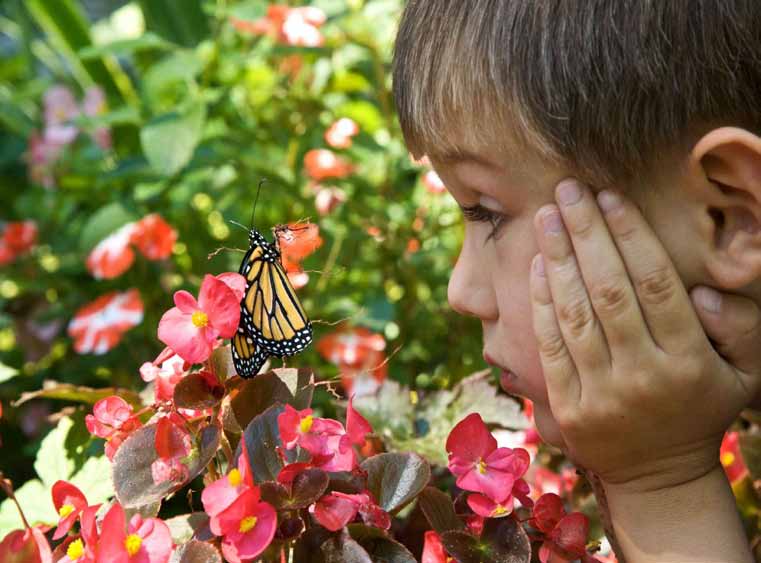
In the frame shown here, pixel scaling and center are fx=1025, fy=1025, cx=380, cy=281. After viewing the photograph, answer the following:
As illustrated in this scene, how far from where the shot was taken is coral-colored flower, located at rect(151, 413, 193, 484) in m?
0.80

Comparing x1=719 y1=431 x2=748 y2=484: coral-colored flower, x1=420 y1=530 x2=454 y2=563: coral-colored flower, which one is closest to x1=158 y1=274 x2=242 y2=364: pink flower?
x1=420 y1=530 x2=454 y2=563: coral-colored flower

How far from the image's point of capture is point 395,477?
839mm

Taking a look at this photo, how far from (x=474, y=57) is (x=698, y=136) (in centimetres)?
22

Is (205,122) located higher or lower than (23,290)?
higher

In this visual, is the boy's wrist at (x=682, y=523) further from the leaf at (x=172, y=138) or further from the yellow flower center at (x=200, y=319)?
the leaf at (x=172, y=138)

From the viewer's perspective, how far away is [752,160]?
2.88 ft

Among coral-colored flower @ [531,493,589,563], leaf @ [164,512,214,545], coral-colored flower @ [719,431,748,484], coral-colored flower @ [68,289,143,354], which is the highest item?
leaf @ [164,512,214,545]

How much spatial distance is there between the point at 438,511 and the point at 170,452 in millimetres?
227

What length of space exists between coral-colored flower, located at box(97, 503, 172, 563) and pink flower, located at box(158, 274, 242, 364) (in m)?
0.14

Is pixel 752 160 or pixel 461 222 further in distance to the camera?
pixel 461 222

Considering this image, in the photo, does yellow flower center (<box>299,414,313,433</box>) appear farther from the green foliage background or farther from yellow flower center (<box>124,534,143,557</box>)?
the green foliage background

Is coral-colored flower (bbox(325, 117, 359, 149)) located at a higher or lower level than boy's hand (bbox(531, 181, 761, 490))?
lower

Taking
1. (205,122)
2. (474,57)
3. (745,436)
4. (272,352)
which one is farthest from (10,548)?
(205,122)

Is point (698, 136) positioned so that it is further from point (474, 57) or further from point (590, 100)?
point (474, 57)
